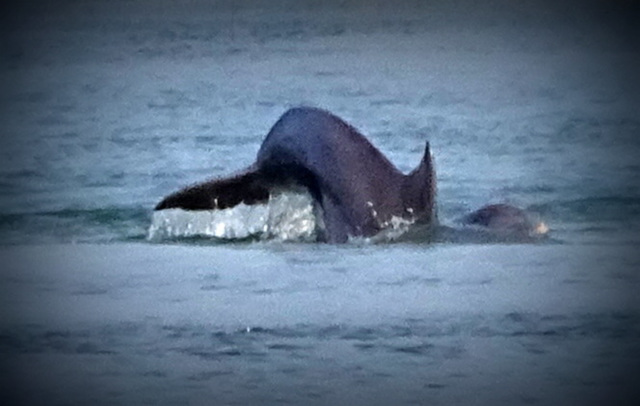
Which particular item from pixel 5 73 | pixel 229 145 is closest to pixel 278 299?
pixel 229 145

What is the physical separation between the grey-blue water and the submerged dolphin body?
0.60 ft

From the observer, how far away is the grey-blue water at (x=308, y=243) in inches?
338

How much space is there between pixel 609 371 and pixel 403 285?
128cm

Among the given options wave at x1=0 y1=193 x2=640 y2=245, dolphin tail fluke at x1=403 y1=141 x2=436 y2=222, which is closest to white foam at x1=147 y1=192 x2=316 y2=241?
wave at x1=0 y1=193 x2=640 y2=245

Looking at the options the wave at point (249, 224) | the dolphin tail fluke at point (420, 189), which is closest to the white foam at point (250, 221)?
the wave at point (249, 224)

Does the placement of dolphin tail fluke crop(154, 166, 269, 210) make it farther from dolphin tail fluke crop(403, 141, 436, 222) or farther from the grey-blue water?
dolphin tail fluke crop(403, 141, 436, 222)

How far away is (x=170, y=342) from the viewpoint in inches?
348

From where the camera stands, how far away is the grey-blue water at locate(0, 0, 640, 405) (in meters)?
8.58

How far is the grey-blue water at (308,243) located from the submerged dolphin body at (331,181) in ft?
0.60

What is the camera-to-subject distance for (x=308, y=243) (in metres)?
9.95

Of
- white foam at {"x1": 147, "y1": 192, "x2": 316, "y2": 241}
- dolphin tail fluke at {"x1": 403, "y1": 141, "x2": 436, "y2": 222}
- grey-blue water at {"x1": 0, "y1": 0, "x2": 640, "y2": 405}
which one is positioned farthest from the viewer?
white foam at {"x1": 147, "y1": 192, "x2": 316, "y2": 241}

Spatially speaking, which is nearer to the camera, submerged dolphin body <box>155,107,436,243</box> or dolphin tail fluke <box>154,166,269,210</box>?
submerged dolphin body <box>155,107,436,243</box>

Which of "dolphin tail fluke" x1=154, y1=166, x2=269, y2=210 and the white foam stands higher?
"dolphin tail fluke" x1=154, y1=166, x2=269, y2=210

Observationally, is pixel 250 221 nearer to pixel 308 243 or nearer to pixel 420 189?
pixel 308 243
